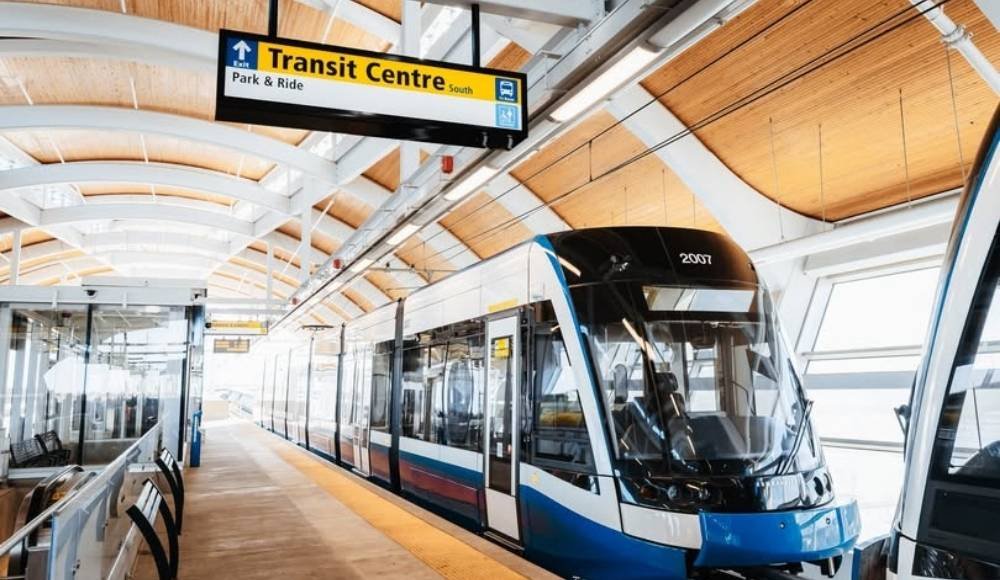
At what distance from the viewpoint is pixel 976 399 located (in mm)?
2533

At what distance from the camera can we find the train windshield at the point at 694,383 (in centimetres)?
541

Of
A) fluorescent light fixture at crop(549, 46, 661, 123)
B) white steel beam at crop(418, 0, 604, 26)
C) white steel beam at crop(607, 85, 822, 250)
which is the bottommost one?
fluorescent light fixture at crop(549, 46, 661, 123)

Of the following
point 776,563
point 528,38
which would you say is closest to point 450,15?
point 528,38

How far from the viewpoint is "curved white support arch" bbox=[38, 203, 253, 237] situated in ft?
69.8

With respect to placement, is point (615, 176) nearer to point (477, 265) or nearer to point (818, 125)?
point (818, 125)

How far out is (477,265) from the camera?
816 centimetres

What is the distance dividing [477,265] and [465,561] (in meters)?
3.59

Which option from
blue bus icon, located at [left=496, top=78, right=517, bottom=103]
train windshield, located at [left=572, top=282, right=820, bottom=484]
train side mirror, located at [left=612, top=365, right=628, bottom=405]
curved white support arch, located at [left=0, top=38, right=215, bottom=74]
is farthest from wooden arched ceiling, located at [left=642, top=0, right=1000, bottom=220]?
curved white support arch, located at [left=0, top=38, right=215, bottom=74]

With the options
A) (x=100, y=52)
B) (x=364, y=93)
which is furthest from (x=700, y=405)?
(x=100, y=52)

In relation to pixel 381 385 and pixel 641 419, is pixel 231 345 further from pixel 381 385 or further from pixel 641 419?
pixel 641 419

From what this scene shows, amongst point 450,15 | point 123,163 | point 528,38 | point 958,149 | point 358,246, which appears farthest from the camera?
point 123,163

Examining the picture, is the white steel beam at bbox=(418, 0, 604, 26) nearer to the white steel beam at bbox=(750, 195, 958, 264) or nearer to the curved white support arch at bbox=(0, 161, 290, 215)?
the white steel beam at bbox=(750, 195, 958, 264)

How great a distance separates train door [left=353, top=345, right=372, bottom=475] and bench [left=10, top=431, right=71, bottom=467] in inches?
159

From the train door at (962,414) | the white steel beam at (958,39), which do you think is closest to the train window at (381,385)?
the white steel beam at (958,39)
